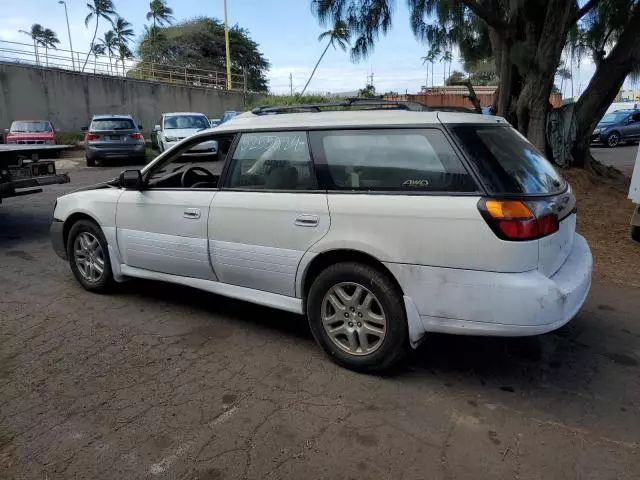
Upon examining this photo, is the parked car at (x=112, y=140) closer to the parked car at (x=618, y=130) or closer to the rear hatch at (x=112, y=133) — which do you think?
the rear hatch at (x=112, y=133)

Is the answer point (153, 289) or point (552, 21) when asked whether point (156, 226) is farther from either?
point (552, 21)

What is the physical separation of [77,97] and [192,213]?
28.5m

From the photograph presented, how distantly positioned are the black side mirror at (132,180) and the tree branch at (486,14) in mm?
6873

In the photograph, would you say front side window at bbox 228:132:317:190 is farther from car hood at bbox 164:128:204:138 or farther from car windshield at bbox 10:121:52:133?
car windshield at bbox 10:121:52:133

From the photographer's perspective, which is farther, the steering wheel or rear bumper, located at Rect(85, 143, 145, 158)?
rear bumper, located at Rect(85, 143, 145, 158)

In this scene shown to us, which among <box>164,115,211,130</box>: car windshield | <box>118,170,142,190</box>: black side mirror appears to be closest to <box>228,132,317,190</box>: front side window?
<box>118,170,142,190</box>: black side mirror

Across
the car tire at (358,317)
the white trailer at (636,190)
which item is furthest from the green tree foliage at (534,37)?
the car tire at (358,317)

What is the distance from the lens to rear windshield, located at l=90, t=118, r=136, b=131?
1816 centimetres

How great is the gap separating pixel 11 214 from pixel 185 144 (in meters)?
6.56

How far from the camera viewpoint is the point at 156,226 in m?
4.48

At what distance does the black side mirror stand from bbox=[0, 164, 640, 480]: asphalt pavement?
107 centimetres

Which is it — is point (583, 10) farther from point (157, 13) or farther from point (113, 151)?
point (157, 13)

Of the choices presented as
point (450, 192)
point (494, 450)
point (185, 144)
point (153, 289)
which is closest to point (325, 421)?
point (494, 450)

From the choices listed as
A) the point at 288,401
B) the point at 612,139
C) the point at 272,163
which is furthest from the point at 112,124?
the point at 612,139
